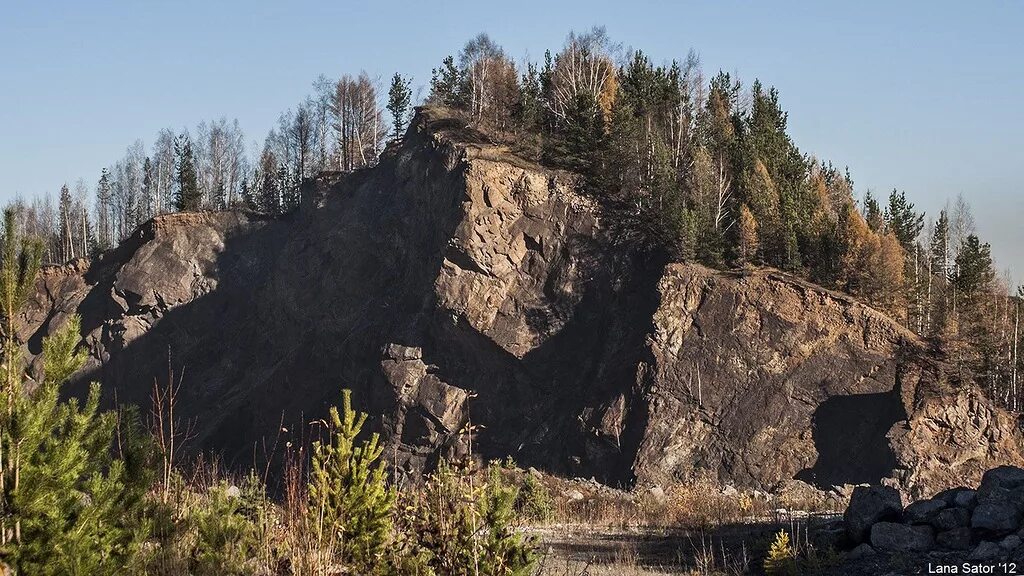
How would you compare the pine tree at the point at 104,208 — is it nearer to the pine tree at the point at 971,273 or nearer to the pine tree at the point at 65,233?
the pine tree at the point at 65,233

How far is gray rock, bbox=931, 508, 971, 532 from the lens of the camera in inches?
519

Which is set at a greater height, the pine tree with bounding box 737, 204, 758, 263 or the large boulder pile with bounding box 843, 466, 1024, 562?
the pine tree with bounding box 737, 204, 758, 263

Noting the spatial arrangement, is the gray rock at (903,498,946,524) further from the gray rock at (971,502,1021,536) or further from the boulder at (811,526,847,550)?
the boulder at (811,526,847,550)

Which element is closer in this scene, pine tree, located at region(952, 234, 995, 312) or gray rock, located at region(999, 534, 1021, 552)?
gray rock, located at region(999, 534, 1021, 552)

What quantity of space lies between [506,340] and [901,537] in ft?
78.8

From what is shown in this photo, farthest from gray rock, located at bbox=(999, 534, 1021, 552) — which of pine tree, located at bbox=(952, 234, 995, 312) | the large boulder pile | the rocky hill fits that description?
pine tree, located at bbox=(952, 234, 995, 312)

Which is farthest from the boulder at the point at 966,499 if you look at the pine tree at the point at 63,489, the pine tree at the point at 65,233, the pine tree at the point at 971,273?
the pine tree at the point at 65,233

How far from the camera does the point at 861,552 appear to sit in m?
13.0

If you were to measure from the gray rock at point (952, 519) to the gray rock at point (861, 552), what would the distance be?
105cm

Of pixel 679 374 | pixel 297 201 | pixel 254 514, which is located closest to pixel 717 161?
pixel 679 374

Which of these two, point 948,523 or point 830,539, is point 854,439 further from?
point 948,523

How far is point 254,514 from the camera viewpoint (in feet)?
31.5

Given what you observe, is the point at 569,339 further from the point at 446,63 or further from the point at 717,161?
the point at 446,63

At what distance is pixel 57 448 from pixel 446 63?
43680 millimetres
